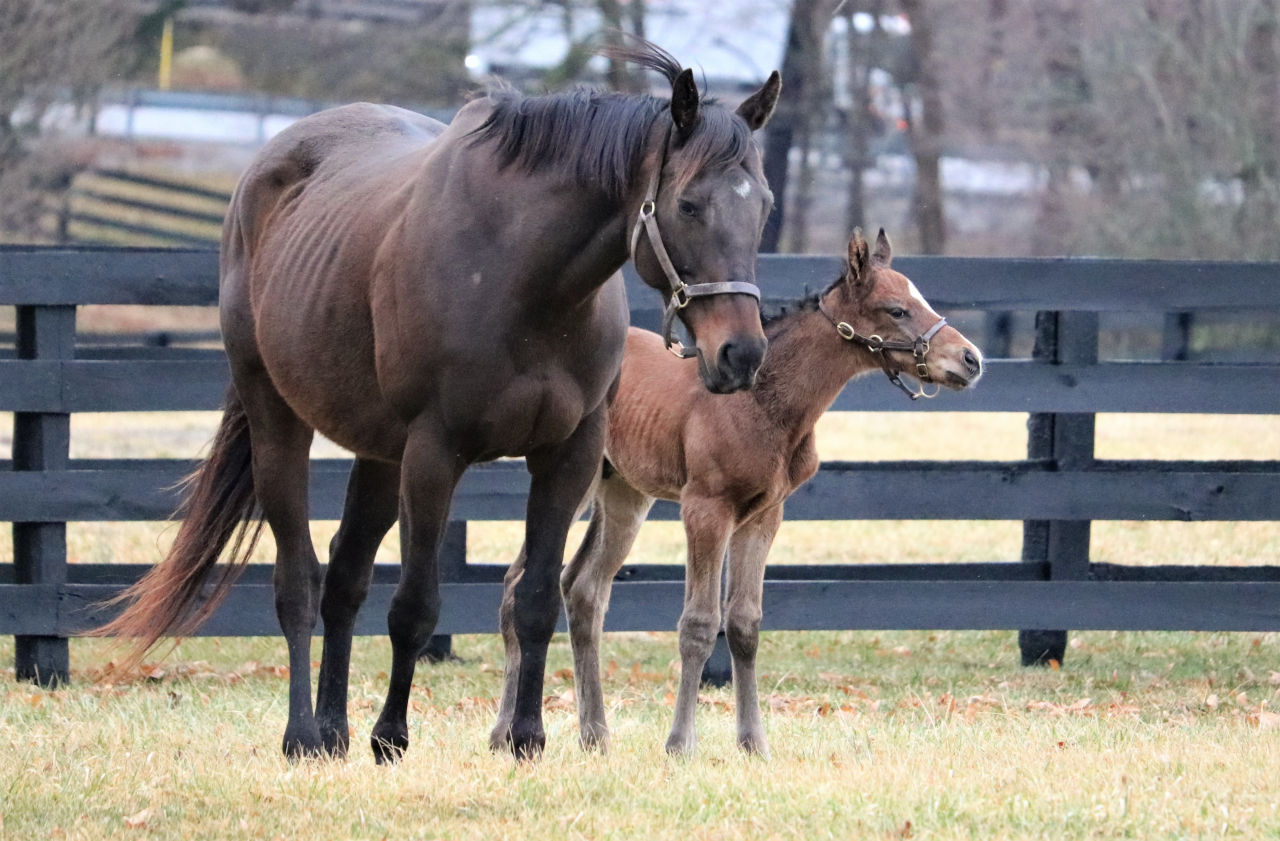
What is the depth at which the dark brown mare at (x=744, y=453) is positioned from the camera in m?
5.17

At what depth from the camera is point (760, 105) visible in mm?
3969

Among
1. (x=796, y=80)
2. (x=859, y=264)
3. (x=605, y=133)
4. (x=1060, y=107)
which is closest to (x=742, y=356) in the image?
(x=605, y=133)

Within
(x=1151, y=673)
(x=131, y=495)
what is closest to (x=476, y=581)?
(x=131, y=495)

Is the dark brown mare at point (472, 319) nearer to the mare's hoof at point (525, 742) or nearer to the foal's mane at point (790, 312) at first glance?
the mare's hoof at point (525, 742)

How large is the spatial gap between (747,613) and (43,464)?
11.2ft

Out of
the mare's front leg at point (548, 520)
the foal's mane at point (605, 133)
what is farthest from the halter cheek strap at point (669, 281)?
the mare's front leg at point (548, 520)

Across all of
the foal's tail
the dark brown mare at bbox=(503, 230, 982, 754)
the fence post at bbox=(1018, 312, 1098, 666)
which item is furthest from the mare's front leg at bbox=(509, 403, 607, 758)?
the fence post at bbox=(1018, 312, 1098, 666)

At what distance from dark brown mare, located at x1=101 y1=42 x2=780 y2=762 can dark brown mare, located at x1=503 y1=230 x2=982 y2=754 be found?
2.70ft

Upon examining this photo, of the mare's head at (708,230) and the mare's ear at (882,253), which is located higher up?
the mare's head at (708,230)

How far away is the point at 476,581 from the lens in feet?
24.7

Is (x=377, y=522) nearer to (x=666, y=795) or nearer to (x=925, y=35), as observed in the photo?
(x=666, y=795)

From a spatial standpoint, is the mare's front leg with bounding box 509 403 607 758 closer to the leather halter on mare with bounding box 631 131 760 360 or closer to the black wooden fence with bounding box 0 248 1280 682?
the leather halter on mare with bounding box 631 131 760 360

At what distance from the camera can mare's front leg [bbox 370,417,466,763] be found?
4156 mm

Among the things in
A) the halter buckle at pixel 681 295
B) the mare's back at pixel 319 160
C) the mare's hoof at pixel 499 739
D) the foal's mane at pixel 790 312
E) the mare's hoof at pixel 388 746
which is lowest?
the mare's hoof at pixel 499 739
